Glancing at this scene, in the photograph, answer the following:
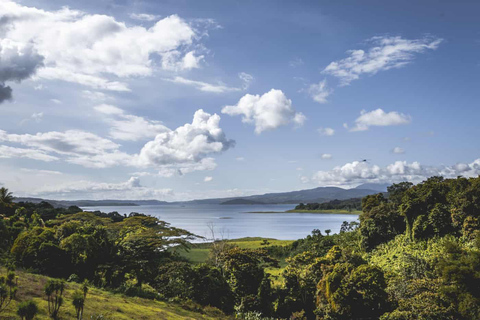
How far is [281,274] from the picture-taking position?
26.9 m

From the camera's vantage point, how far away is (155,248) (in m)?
27.1

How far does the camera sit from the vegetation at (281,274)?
18.6 metres

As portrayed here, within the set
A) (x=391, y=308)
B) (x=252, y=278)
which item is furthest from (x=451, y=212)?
(x=252, y=278)

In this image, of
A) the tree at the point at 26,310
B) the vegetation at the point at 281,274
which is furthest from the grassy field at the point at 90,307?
the tree at the point at 26,310

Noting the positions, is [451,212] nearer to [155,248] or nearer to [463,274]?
[463,274]

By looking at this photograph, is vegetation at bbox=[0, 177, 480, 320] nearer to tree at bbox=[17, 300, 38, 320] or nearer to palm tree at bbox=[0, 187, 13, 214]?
tree at bbox=[17, 300, 38, 320]

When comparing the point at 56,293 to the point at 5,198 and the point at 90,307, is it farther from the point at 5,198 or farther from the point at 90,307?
the point at 5,198

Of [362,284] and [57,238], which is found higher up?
[57,238]

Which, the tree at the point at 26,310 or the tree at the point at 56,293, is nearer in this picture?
the tree at the point at 26,310

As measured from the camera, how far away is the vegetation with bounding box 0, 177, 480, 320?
18.6 meters

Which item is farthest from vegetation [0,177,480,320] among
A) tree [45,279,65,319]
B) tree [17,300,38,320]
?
tree [17,300,38,320]

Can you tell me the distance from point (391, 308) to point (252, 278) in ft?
31.4

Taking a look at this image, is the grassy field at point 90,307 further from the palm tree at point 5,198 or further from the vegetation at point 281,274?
the palm tree at point 5,198

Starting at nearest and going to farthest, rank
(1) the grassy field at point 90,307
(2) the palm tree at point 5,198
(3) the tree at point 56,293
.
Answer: (3) the tree at point 56,293 < (1) the grassy field at point 90,307 < (2) the palm tree at point 5,198
